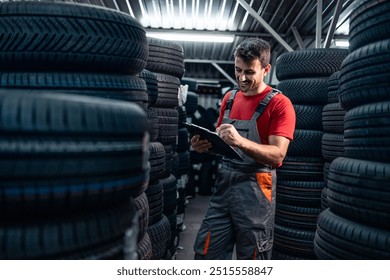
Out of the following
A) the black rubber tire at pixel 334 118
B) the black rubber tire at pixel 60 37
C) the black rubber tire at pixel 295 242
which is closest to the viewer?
the black rubber tire at pixel 60 37

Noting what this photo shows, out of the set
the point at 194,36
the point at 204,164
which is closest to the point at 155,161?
the point at 204,164

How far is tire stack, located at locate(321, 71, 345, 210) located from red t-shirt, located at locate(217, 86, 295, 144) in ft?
3.56

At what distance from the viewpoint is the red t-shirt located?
2121mm

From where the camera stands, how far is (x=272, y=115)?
2.16 m

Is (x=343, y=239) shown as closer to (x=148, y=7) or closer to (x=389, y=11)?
(x=389, y=11)

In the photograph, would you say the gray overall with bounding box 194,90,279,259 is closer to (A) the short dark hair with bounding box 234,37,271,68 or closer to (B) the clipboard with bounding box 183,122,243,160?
(B) the clipboard with bounding box 183,122,243,160

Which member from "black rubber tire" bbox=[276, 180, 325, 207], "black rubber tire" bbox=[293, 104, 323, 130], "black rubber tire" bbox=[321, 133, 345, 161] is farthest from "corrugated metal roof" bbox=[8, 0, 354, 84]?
"black rubber tire" bbox=[276, 180, 325, 207]

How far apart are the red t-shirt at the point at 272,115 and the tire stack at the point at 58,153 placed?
3.36ft

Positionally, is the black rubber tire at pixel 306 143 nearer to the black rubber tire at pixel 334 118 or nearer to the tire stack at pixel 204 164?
the black rubber tire at pixel 334 118

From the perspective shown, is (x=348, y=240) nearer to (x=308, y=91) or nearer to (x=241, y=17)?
(x=308, y=91)

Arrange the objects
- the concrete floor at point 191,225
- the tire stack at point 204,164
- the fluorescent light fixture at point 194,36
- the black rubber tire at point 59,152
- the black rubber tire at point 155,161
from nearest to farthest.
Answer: the black rubber tire at point 59,152 < the black rubber tire at point 155,161 < the concrete floor at point 191,225 < the tire stack at point 204,164 < the fluorescent light fixture at point 194,36

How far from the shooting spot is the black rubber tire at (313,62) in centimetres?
348

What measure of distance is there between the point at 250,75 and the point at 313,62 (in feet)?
5.18

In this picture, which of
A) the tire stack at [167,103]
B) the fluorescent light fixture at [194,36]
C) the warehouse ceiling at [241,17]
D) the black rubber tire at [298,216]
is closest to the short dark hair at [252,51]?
the tire stack at [167,103]
